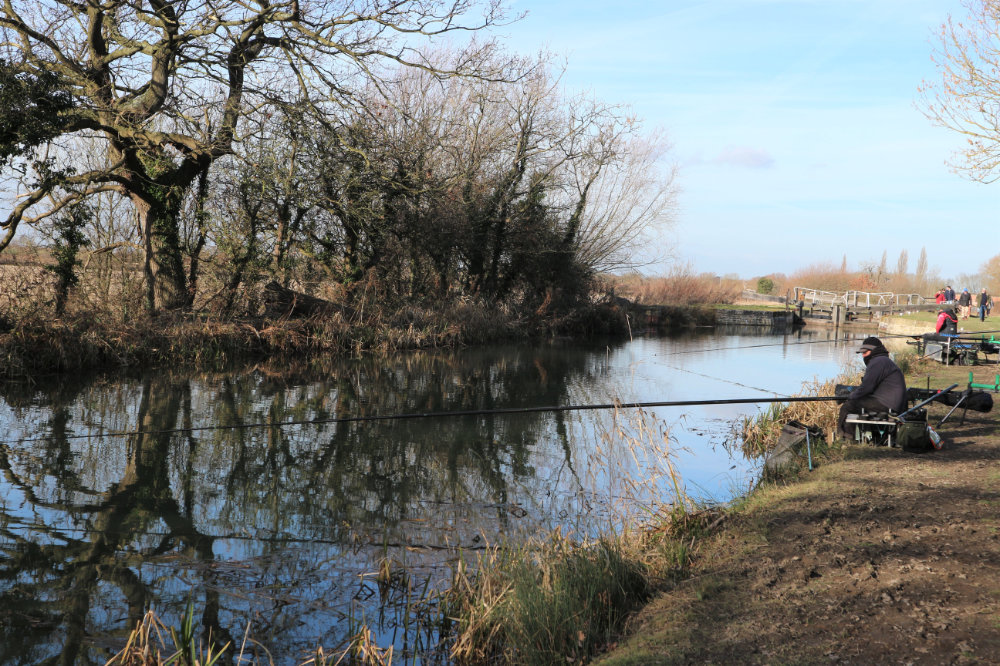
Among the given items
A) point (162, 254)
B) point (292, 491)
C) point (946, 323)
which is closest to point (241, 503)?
point (292, 491)

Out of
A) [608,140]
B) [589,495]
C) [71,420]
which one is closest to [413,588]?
[589,495]

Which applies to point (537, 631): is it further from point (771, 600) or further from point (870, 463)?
point (870, 463)

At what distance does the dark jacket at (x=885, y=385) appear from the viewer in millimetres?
7461

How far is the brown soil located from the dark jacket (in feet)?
4.13

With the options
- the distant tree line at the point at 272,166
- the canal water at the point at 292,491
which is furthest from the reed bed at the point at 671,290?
the canal water at the point at 292,491

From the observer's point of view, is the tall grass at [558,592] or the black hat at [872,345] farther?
the black hat at [872,345]

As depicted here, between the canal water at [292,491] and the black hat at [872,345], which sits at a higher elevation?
the black hat at [872,345]

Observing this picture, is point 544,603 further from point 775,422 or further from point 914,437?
point 775,422

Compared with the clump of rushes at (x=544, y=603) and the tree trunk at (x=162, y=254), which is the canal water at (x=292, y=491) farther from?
the tree trunk at (x=162, y=254)

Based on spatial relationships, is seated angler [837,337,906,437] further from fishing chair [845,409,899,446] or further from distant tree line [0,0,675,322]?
distant tree line [0,0,675,322]

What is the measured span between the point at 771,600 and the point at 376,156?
605 inches

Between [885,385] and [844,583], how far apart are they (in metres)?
4.09

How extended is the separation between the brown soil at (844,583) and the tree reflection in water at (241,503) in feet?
5.29

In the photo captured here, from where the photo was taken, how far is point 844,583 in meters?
4.05
